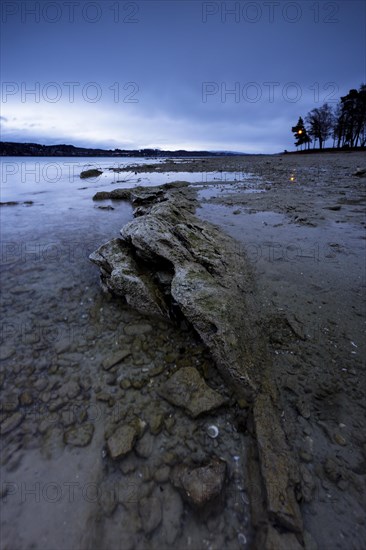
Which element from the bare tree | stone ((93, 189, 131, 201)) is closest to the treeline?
the bare tree

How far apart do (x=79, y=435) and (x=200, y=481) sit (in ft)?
4.48

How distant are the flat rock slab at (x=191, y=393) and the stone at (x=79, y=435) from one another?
0.86 m

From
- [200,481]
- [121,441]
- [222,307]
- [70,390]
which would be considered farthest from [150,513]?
[222,307]

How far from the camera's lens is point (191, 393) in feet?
9.67

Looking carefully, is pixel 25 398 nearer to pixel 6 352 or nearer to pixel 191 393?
pixel 6 352

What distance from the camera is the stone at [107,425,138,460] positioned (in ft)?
8.14

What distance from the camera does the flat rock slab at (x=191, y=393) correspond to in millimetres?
2801

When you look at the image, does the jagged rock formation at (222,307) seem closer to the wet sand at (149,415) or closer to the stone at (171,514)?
the wet sand at (149,415)

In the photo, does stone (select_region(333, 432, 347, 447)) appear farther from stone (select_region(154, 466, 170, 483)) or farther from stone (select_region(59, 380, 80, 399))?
stone (select_region(59, 380, 80, 399))

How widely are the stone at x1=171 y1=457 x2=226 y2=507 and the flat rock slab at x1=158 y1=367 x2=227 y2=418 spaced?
0.51 metres

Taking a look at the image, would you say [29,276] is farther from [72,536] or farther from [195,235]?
[72,536]

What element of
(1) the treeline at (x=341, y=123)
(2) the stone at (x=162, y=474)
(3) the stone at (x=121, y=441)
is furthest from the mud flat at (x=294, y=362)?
(1) the treeline at (x=341, y=123)

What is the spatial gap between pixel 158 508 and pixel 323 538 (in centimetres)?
131

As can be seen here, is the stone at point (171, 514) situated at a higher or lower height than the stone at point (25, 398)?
lower
